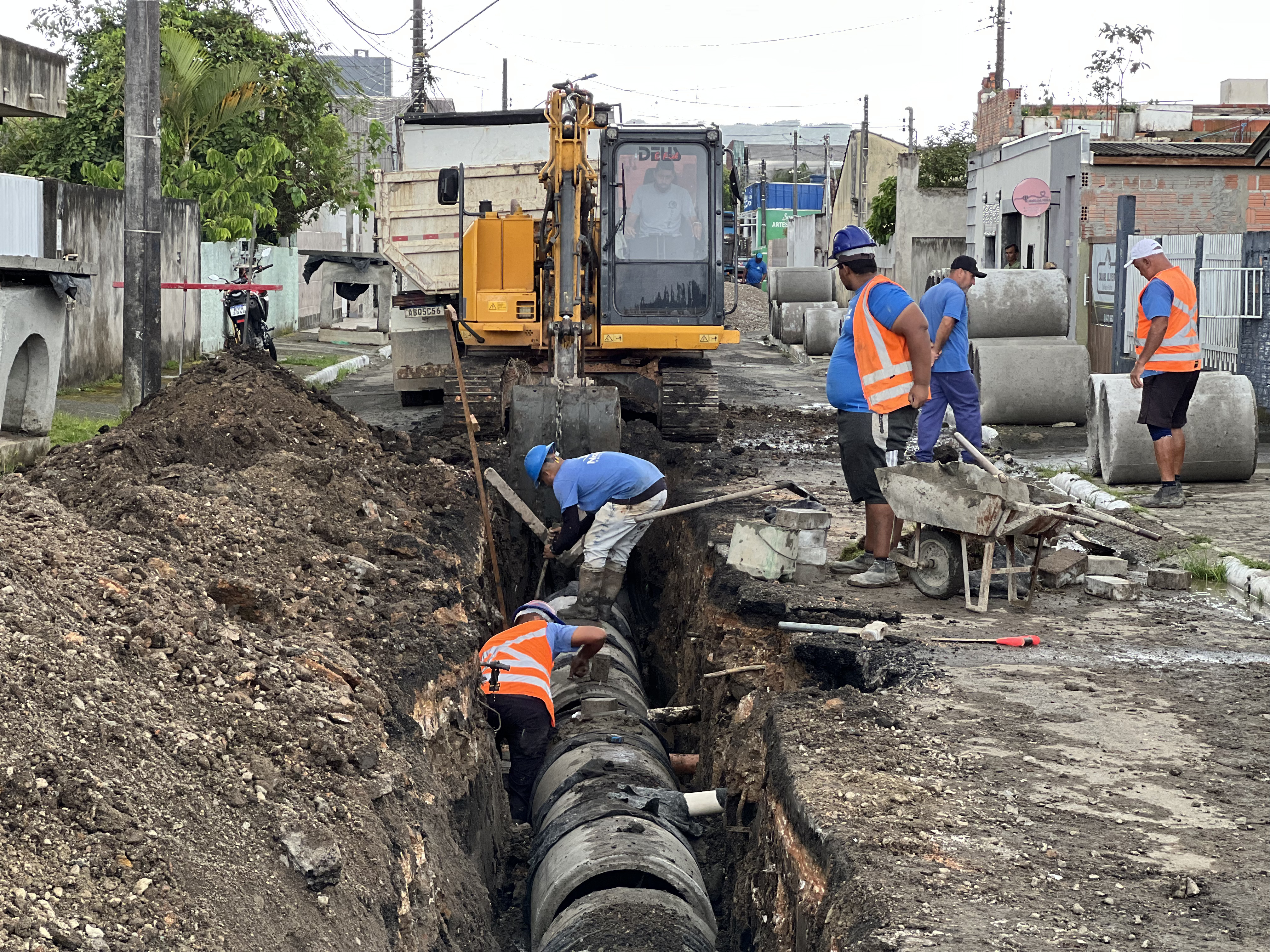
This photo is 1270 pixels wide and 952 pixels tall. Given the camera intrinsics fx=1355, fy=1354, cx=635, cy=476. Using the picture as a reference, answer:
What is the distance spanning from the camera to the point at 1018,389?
1451cm

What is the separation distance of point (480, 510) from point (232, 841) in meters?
6.08

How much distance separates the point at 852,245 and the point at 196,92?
59.3ft

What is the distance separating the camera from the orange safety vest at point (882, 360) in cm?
743

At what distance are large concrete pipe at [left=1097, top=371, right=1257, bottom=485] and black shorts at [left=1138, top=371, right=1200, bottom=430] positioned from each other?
707 millimetres

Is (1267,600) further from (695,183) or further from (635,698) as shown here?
(695,183)

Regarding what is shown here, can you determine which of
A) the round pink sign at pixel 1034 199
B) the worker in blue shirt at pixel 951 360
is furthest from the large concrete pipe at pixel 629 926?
the round pink sign at pixel 1034 199

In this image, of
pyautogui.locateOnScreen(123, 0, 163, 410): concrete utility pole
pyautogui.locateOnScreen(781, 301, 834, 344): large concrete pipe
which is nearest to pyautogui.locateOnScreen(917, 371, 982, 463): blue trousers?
pyautogui.locateOnScreen(123, 0, 163, 410): concrete utility pole

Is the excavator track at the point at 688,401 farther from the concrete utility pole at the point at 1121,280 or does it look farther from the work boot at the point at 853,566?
the concrete utility pole at the point at 1121,280

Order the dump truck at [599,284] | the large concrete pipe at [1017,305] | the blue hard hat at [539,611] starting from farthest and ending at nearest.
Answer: the large concrete pipe at [1017,305], the dump truck at [599,284], the blue hard hat at [539,611]

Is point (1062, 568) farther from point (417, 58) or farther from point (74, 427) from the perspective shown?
point (417, 58)

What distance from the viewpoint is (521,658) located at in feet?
22.6

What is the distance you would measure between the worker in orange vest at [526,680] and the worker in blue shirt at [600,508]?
1.19 meters

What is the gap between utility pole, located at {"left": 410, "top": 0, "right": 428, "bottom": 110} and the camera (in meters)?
27.3

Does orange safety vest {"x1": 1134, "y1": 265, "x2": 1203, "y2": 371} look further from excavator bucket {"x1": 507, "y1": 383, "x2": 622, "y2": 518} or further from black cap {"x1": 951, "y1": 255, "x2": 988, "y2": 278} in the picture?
excavator bucket {"x1": 507, "y1": 383, "x2": 622, "y2": 518}
